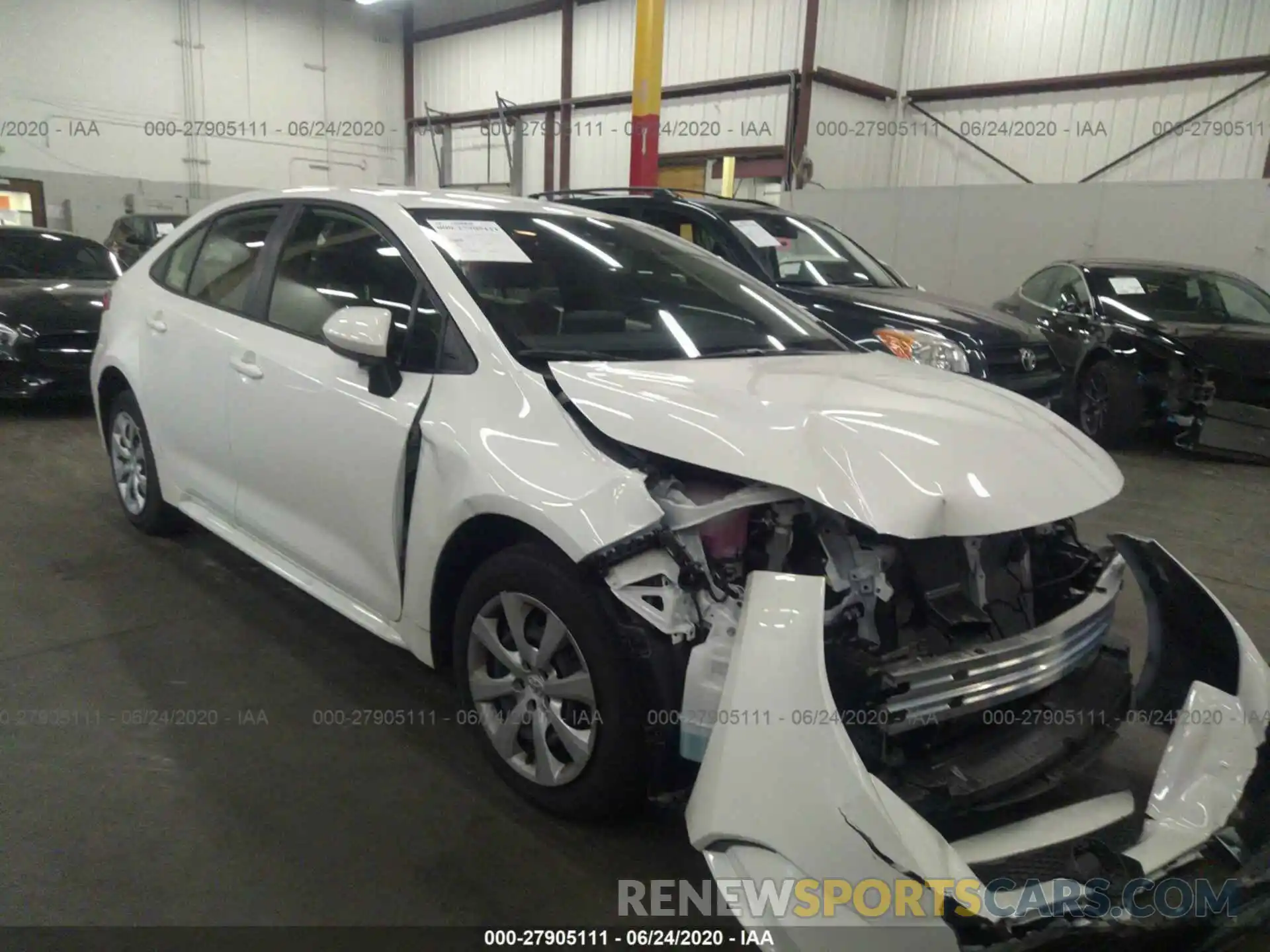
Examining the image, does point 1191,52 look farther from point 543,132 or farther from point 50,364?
point 50,364

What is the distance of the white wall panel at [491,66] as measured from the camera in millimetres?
15734

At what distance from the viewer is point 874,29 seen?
12875 millimetres

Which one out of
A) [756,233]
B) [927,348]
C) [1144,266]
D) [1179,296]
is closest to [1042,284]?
[1144,266]

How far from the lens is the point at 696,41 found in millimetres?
13648

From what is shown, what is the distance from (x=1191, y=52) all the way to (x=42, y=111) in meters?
16.6

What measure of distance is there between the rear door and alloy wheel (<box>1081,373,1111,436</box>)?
5.86 meters

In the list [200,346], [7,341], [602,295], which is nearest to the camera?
[602,295]

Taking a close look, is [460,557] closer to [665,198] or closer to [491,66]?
[665,198]

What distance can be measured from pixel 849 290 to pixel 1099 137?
29.0ft

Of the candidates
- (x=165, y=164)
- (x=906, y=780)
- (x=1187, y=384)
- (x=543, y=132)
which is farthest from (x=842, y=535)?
(x=165, y=164)

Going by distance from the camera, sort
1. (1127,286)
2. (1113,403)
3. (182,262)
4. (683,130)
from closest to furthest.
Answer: (182,262) < (1113,403) < (1127,286) < (683,130)

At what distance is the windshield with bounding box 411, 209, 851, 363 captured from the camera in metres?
2.24

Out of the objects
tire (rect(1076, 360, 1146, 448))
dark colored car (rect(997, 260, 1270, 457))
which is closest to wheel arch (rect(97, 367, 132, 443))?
dark colored car (rect(997, 260, 1270, 457))

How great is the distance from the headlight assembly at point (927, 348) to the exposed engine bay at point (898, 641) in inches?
106
